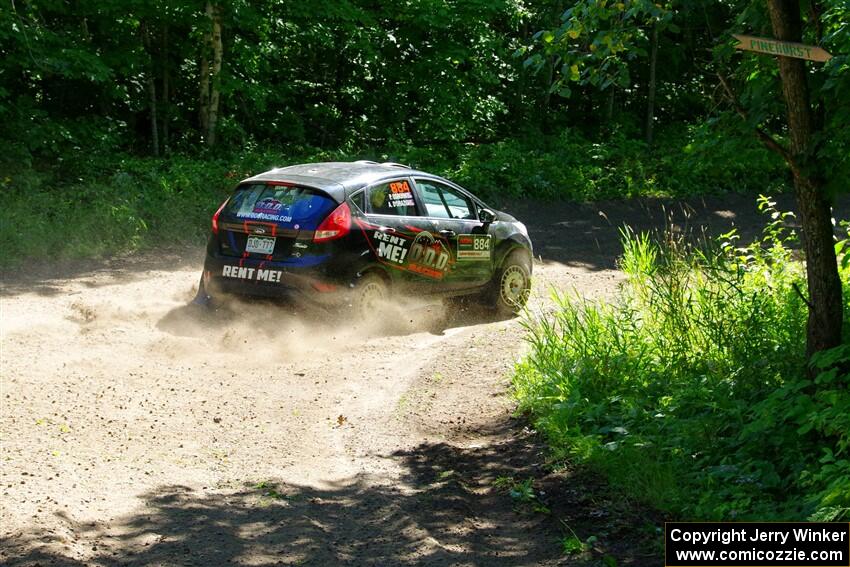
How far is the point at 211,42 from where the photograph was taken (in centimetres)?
2056

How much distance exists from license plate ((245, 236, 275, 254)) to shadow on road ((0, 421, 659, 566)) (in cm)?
417

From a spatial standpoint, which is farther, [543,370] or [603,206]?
[603,206]

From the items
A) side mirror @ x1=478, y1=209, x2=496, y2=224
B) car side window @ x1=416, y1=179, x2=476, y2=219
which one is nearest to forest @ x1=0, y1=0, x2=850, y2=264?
side mirror @ x1=478, y1=209, x2=496, y2=224

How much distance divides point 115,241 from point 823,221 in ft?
37.2

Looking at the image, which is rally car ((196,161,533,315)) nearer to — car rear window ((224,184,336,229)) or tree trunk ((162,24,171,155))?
car rear window ((224,184,336,229))

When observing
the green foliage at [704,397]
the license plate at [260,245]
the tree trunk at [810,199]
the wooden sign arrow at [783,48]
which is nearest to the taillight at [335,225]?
the license plate at [260,245]

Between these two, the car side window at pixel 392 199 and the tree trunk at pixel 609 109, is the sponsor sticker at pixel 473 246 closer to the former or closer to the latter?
the car side window at pixel 392 199

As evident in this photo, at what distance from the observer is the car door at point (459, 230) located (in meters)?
12.1

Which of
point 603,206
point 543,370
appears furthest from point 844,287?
point 603,206

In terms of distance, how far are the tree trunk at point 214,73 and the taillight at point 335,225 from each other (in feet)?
35.2

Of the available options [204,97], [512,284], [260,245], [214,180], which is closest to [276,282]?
[260,245]

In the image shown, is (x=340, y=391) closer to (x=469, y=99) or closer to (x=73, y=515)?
(x=73, y=515)

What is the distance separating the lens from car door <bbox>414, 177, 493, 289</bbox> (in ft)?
39.6

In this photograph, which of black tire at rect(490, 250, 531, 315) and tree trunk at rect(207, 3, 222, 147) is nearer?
black tire at rect(490, 250, 531, 315)
